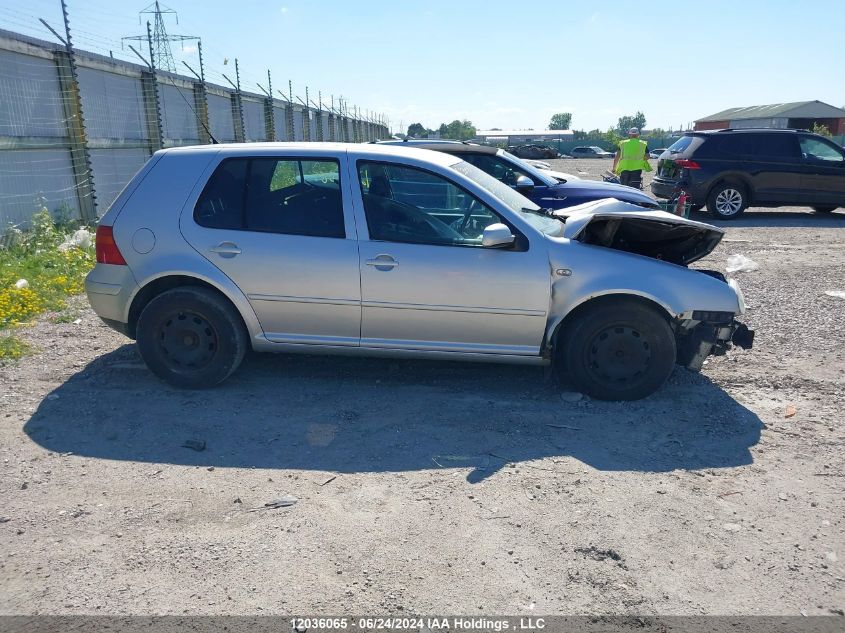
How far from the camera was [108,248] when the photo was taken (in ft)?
16.1

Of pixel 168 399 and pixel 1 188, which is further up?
pixel 1 188

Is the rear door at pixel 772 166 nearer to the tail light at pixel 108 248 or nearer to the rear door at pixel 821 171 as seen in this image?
the rear door at pixel 821 171

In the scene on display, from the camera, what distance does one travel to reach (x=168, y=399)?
191 inches

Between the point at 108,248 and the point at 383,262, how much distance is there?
2.02m

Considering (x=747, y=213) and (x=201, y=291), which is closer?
(x=201, y=291)

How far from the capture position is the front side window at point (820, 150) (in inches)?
561

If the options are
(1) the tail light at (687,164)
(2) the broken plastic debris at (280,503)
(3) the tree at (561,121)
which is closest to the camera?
(2) the broken plastic debris at (280,503)

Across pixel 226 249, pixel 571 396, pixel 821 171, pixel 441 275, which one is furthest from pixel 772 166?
pixel 226 249

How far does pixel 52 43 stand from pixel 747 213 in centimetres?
1443

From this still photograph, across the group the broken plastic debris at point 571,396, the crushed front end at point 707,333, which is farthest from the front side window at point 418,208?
the crushed front end at point 707,333

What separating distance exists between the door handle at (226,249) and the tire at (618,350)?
2400 millimetres

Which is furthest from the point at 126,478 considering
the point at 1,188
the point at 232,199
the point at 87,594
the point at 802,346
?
the point at 1,188

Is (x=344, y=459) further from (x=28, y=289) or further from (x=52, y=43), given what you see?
(x=52, y=43)

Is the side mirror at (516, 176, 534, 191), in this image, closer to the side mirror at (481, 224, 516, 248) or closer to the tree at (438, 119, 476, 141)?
the side mirror at (481, 224, 516, 248)
